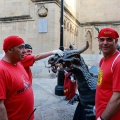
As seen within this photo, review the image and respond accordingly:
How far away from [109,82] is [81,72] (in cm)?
130

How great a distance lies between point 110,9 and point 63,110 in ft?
56.6

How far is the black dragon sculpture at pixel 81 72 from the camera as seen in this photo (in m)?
3.84

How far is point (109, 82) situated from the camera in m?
2.65

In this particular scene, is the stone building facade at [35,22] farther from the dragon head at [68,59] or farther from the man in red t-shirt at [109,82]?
the man in red t-shirt at [109,82]

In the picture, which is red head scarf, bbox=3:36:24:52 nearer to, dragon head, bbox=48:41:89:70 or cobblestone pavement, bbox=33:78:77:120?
dragon head, bbox=48:41:89:70

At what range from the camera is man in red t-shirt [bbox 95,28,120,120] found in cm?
253

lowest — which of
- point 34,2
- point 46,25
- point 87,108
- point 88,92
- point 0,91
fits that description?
point 87,108

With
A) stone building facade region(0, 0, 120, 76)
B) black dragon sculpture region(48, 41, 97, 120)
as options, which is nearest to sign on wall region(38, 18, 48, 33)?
stone building facade region(0, 0, 120, 76)

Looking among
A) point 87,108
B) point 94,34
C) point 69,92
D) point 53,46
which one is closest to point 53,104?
point 69,92

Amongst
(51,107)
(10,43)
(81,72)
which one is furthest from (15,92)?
(51,107)

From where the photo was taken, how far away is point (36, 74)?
47.7ft

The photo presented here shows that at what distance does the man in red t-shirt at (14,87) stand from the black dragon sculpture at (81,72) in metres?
0.83

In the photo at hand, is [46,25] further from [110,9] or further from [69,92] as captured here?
[110,9]

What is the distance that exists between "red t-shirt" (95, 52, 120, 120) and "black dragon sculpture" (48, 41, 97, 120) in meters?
1.04
